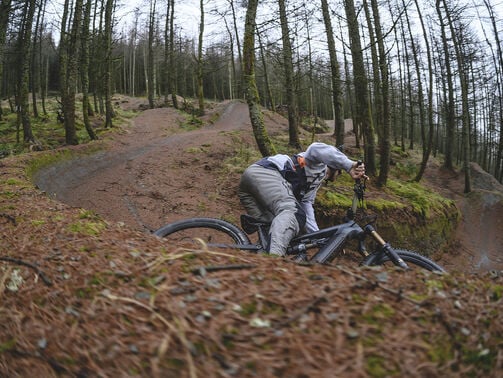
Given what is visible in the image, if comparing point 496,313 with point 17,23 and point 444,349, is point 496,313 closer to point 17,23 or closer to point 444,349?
point 444,349

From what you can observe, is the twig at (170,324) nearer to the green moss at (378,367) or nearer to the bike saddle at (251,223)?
the green moss at (378,367)

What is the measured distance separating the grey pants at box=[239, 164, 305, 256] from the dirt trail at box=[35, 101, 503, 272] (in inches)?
143

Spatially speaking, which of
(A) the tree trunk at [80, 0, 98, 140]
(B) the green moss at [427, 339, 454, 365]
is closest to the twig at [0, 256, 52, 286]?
(B) the green moss at [427, 339, 454, 365]

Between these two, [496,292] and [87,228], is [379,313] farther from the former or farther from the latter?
[87,228]

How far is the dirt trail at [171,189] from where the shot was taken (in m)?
7.84

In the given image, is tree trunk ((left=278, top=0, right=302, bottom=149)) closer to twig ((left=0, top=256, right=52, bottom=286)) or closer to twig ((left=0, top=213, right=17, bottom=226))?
twig ((left=0, top=213, right=17, bottom=226))

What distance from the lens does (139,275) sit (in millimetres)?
1843

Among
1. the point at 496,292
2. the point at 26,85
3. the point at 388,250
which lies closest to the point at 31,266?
the point at 496,292

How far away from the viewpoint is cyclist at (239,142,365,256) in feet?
11.6

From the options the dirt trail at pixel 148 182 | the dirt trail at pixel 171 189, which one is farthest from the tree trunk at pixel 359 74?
the dirt trail at pixel 148 182

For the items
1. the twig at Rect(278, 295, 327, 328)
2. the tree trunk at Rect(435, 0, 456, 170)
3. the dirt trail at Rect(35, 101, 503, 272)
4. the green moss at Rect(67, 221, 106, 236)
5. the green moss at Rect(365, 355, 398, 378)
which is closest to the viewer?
the green moss at Rect(365, 355, 398, 378)

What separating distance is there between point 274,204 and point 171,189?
229 inches

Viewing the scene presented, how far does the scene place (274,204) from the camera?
3.75 meters

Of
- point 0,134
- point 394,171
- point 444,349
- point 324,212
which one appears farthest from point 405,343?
point 0,134
